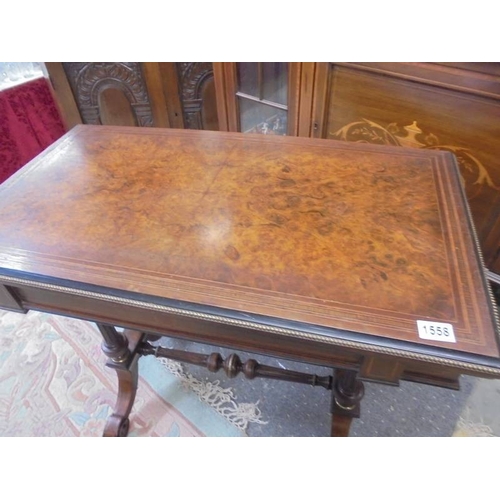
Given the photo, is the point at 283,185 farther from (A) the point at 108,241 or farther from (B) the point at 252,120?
(B) the point at 252,120

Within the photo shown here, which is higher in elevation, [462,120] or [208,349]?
[462,120]

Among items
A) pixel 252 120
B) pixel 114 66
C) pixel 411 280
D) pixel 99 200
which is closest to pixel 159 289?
pixel 99 200

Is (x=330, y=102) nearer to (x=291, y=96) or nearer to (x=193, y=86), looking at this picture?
(x=291, y=96)

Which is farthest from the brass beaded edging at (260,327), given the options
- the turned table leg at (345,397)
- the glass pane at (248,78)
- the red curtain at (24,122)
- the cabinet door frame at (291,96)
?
the red curtain at (24,122)

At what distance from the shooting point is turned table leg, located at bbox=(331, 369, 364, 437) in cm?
98

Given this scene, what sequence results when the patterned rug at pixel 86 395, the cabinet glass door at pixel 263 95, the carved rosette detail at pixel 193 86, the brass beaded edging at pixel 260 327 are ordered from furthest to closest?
the carved rosette detail at pixel 193 86, the cabinet glass door at pixel 263 95, the patterned rug at pixel 86 395, the brass beaded edging at pixel 260 327

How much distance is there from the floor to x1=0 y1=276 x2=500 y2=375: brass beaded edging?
74 cm

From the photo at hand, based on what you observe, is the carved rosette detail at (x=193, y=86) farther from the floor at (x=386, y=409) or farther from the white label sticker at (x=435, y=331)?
the white label sticker at (x=435, y=331)

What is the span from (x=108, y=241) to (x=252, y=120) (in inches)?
50.9

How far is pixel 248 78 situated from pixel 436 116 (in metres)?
0.92

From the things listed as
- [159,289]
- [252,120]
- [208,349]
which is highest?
[159,289]

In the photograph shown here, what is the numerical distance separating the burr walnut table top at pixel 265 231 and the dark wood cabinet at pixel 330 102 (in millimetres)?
304

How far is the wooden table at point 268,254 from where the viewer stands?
658 millimetres

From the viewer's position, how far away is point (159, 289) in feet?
2.38
